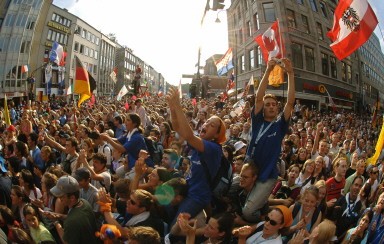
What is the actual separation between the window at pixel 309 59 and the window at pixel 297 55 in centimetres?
79

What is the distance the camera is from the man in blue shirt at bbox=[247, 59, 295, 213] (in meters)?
3.73

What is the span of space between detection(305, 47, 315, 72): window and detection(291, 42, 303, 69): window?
2.58 feet

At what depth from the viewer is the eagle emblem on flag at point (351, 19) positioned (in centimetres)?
706

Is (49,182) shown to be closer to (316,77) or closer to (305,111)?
(305,111)

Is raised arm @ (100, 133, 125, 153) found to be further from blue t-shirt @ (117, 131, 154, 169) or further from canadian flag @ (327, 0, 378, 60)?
canadian flag @ (327, 0, 378, 60)

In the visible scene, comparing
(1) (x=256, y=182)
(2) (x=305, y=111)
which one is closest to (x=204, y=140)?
(1) (x=256, y=182)

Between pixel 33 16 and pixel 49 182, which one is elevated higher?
pixel 33 16

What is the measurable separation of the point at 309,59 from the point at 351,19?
25.9m

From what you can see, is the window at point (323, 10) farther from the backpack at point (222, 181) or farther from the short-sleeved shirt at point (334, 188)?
the backpack at point (222, 181)

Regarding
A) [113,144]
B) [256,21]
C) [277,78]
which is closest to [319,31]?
[256,21]

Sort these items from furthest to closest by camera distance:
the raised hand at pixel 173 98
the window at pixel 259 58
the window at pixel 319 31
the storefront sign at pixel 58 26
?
1. the storefront sign at pixel 58 26
2. the window at pixel 319 31
3. the window at pixel 259 58
4. the raised hand at pixel 173 98

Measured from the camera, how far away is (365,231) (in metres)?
4.21

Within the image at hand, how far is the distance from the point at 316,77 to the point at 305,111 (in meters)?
15.7

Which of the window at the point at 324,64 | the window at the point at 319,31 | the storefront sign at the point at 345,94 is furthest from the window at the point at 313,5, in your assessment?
the storefront sign at the point at 345,94
